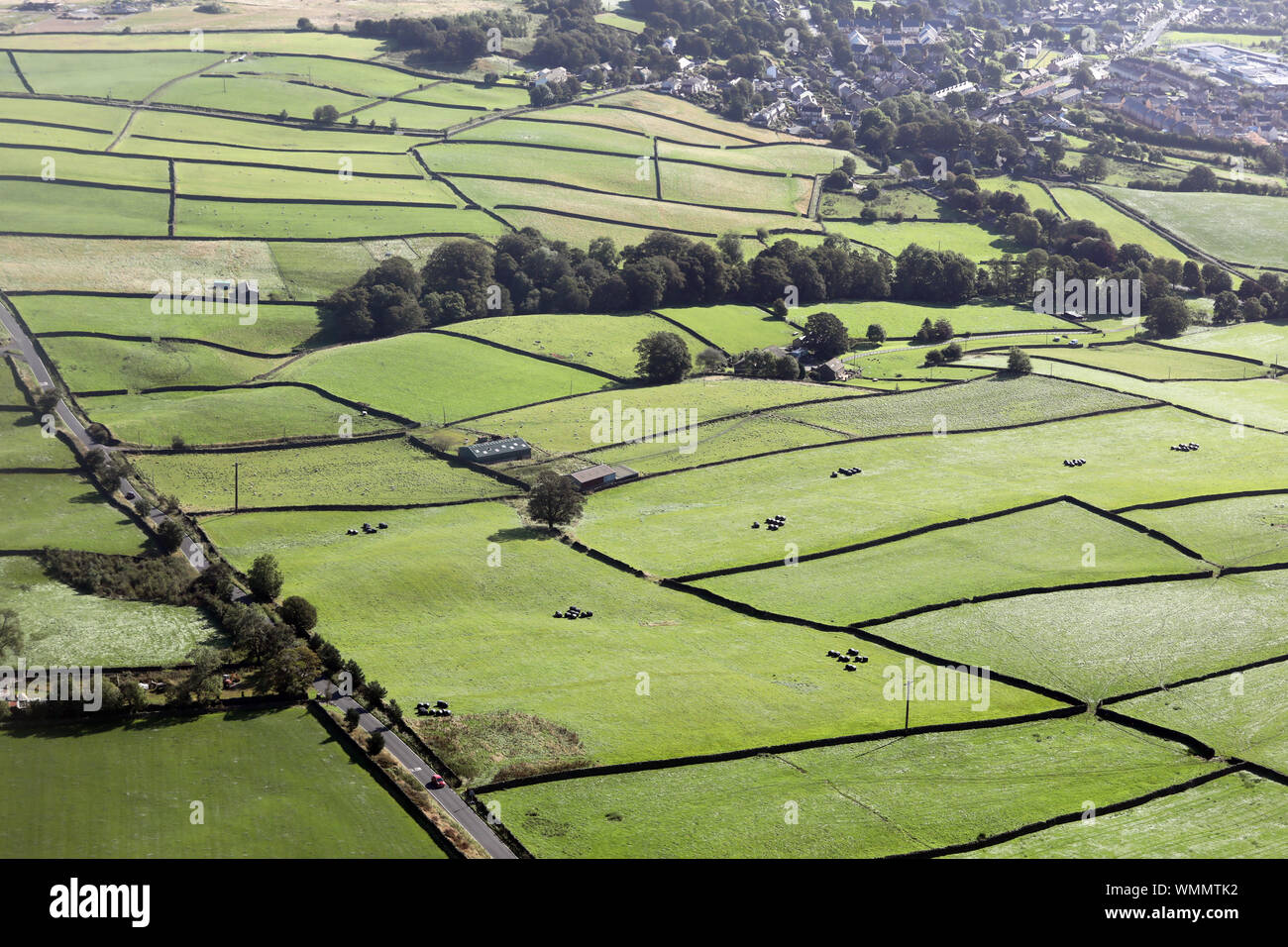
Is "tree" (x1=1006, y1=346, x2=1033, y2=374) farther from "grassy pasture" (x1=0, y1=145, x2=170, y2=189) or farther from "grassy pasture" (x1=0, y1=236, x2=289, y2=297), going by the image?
"grassy pasture" (x1=0, y1=145, x2=170, y2=189)

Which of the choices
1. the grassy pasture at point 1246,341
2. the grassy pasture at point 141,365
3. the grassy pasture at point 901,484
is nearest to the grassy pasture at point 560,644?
the grassy pasture at point 901,484

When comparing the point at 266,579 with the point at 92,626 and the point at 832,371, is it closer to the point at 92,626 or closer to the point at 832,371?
the point at 92,626

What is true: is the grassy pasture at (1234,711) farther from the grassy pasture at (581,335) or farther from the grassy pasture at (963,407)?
the grassy pasture at (581,335)

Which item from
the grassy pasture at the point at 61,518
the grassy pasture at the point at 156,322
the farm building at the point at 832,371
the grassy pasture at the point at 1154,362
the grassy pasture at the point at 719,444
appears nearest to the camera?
the grassy pasture at the point at 61,518

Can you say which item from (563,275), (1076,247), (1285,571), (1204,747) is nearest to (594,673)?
(1204,747)

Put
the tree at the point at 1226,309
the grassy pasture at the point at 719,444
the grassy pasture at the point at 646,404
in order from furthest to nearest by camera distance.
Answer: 1. the tree at the point at 1226,309
2. the grassy pasture at the point at 646,404
3. the grassy pasture at the point at 719,444

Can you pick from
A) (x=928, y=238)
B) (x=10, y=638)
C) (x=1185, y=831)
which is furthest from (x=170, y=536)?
(x=928, y=238)
